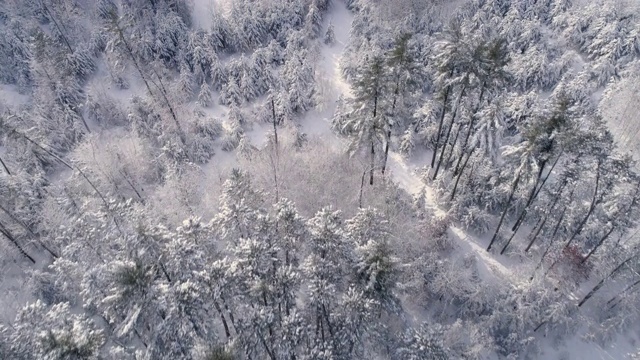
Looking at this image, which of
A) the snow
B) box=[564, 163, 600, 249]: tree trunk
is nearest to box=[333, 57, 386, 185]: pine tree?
box=[564, 163, 600, 249]: tree trunk

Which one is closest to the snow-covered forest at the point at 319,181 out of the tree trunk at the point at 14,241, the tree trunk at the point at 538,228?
the tree trunk at the point at 14,241

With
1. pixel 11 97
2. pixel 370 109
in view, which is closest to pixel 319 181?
pixel 370 109

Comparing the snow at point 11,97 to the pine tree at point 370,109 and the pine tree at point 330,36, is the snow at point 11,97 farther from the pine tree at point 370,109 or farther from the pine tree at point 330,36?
the pine tree at point 370,109

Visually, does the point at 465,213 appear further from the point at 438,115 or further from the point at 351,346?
the point at 351,346

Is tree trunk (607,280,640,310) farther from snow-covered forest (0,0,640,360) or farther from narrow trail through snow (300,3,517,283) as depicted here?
narrow trail through snow (300,3,517,283)

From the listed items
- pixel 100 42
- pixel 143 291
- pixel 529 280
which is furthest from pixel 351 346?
pixel 100 42

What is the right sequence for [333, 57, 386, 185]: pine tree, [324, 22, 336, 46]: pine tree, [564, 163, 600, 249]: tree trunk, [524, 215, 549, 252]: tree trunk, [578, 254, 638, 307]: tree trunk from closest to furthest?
[564, 163, 600, 249]: tree trunk, [578, 254, 638, 307]: tree trunk, [333, 57, 386, 185]: pine tree, [524, 215, 549, 252]: tree trunk, [324, 22, 336, 46]: pine tree

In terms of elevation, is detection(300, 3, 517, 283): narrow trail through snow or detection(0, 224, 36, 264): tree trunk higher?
detection(300, 3, 517, 283): narrow trail through snow

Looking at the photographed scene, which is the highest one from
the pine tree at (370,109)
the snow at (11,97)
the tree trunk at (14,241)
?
the pine tree at (370,109)
